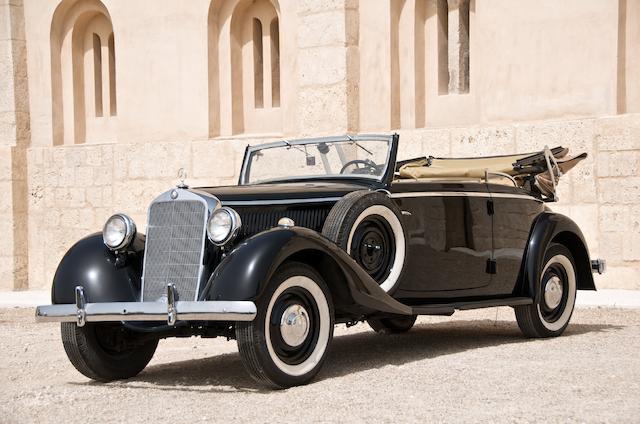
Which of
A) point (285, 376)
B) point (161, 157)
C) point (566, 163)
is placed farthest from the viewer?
point (161, 157)

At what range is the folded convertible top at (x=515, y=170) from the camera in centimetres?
830

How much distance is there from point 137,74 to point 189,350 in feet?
28.1

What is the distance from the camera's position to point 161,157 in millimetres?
15422

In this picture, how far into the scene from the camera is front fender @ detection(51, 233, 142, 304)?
6086mm

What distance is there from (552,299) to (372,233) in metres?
2.16

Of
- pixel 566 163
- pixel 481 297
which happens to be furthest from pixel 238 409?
pixel 566 163

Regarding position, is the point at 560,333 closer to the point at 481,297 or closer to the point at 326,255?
the point at 481,297

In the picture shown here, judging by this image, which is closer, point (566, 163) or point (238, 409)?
point (238, 409)

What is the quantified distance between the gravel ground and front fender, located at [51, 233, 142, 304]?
20.4 inches

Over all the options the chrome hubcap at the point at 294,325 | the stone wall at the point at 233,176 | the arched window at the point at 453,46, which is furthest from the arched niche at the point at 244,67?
the chrome hubcap at the point at 294,325

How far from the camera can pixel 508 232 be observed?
7.74 m

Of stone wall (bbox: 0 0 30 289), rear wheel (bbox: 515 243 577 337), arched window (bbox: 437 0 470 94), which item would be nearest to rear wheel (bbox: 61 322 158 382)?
rear wheel (bbox: 515 243 577 337)

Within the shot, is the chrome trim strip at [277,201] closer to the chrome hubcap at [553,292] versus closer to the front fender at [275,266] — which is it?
the front fender at [275,266]

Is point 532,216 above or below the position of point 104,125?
below
